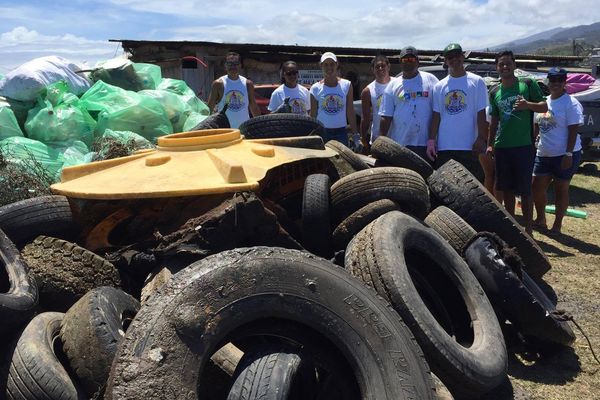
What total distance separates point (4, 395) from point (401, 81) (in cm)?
459

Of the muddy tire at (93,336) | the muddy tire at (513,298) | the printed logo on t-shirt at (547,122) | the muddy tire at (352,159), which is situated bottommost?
the muddy tire at (513,298)

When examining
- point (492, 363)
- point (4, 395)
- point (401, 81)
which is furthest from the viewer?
point (401, 81)

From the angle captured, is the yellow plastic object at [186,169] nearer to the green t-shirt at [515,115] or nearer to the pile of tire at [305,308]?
the pile of tire at [305,308]

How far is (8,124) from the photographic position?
676cm

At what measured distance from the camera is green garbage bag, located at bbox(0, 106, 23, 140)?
6.71m

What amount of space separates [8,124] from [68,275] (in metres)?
4.35

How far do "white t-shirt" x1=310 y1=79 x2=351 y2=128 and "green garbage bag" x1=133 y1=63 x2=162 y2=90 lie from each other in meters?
3.84

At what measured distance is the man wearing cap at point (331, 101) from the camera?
640cm

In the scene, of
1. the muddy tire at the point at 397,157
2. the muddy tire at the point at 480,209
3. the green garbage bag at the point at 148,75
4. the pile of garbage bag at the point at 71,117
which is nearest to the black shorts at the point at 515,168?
the muddy tire at the point at 480,209

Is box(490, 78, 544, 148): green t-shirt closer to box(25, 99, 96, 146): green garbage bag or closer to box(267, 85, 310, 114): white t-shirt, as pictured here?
box(267, 85, 310, 114): white t-shirt

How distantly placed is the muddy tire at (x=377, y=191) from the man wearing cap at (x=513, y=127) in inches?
104

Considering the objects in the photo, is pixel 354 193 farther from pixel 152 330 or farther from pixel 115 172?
pixel 152 330

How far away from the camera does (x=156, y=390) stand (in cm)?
195

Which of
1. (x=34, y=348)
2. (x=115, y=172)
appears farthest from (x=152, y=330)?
(x=115, y=172)
